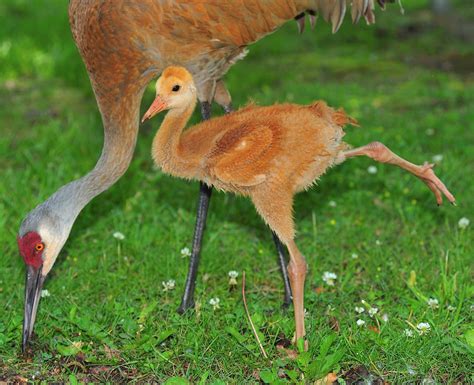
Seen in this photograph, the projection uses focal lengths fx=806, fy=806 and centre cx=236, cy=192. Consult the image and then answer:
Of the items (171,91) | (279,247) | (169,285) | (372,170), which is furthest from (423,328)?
(372,170)

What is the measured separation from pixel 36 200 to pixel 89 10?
1.42m

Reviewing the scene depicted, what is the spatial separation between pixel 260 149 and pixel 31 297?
128 cm

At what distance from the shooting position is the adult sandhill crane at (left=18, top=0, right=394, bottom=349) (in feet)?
13.6

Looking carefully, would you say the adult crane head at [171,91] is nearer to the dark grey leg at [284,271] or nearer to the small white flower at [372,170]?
the dark grey leg at [284,271]

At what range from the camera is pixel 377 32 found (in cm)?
998

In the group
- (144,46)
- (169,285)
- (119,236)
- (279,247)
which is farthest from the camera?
(119,236)

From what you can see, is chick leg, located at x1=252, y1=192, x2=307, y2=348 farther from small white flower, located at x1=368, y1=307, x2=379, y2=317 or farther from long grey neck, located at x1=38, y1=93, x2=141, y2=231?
long grey neck, located at x1=38, y1=93, x2=141, y2=231

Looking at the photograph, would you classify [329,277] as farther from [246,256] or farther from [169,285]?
[169,285]

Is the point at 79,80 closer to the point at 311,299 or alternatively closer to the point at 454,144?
the point at 454,144

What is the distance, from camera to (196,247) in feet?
14.2

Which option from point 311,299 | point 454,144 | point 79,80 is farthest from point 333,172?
point 79,80

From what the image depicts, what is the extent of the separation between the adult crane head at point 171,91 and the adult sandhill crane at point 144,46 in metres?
0.54

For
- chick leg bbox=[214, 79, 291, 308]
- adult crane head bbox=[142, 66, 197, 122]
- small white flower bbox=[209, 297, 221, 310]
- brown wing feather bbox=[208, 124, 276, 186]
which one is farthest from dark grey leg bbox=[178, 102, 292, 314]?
brown wing feather bbox=[208, 124, 276, 186]

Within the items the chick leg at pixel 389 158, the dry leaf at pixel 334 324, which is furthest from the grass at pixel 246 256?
the chick leg at pixel 389 158
